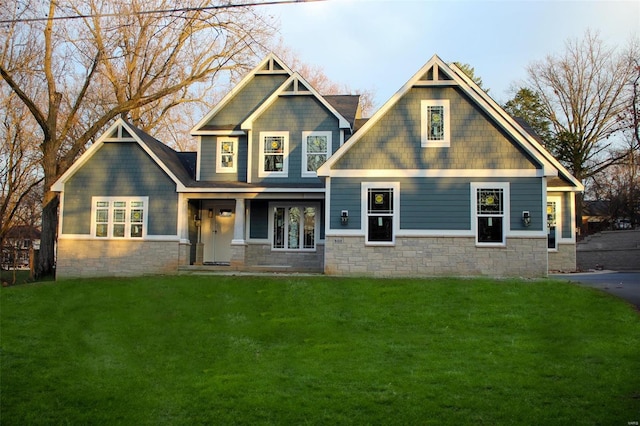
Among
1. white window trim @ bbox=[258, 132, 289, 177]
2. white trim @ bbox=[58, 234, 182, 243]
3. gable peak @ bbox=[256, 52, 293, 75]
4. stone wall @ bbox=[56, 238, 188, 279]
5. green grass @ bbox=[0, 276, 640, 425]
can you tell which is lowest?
green grass @ bbox=[0, 276, 640, 425]

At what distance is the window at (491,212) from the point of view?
17.6 m

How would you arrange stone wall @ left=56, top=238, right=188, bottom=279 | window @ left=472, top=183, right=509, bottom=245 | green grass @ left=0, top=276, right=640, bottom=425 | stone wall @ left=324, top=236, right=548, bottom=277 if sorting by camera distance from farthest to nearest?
stone wall @ left=56, top=238, right=188, bottom=279
window @ left=472, top=183, right=509, bottom=245
stone wall @ left=324, top=236, right=548, bottom=277
green grass @ left=0, top=276, right=640, bottom=425

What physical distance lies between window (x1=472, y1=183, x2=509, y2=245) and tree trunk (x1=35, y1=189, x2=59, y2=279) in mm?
16980

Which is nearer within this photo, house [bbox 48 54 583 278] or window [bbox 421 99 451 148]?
house [bbox 48 54 583 278]

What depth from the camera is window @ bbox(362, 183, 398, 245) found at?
17859mm

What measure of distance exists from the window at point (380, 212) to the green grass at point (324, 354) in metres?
2.48

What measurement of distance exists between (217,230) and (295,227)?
3305mm

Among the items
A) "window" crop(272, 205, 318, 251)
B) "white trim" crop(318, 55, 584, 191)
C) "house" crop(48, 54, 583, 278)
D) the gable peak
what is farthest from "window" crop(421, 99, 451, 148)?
the gable peak

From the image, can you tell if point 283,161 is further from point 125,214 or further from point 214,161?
point 125,214

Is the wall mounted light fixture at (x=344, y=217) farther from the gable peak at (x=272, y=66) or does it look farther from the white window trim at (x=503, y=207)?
the gable peak at (x=272, y=66)

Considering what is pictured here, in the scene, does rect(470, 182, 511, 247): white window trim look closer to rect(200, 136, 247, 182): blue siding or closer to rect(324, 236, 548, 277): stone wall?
rect(324, 236, 548, 277): stone wall

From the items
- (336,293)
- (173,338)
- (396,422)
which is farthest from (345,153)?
(396,422)

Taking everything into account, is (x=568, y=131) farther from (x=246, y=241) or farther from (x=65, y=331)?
(x=65, y=331)

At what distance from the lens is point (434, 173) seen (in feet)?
58.5
